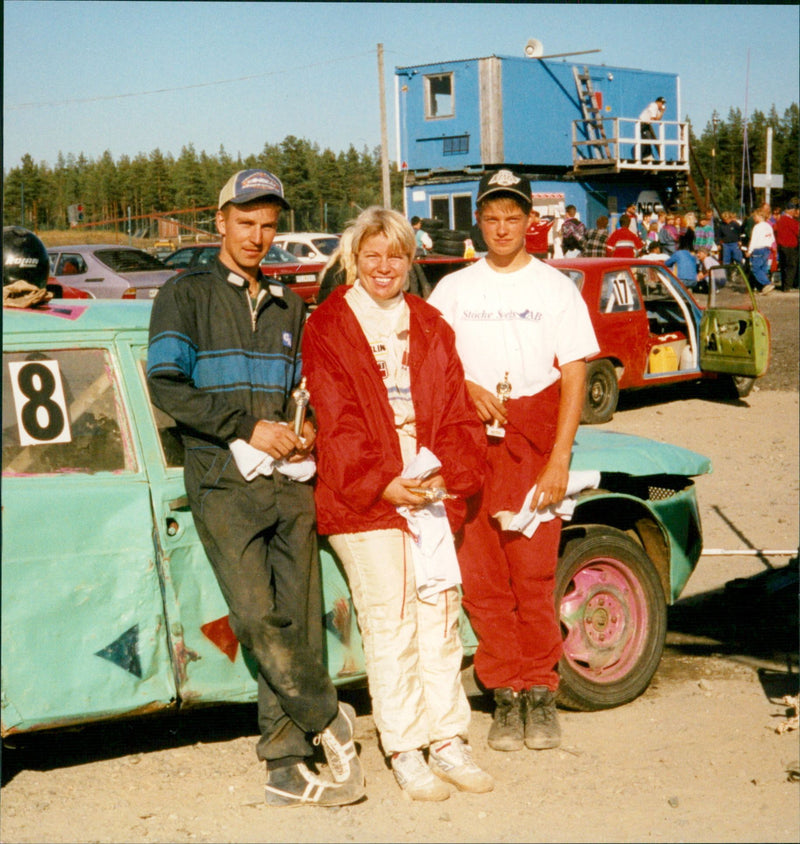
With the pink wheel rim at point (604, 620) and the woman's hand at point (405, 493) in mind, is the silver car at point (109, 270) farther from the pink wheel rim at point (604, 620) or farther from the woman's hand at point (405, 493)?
the woman's hand at point (405, 493)

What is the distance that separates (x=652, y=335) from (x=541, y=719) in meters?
8.68

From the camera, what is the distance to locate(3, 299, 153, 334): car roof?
3.68 meters

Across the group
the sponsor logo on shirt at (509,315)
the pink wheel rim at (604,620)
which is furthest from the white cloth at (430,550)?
the pink wheel rim at (604,620)

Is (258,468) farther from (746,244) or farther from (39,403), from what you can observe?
(746,244)

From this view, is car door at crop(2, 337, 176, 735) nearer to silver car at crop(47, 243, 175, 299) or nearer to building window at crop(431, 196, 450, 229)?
silver car at crop(47, 243, 175, 299)

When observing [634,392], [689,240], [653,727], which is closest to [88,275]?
[634,392]

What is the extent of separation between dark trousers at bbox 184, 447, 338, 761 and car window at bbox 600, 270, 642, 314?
27.4 feet

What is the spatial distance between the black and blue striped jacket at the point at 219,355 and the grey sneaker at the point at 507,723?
1.43m

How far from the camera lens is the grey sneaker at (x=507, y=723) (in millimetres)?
4121

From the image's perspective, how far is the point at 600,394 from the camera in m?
11.4

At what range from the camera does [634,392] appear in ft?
43.9

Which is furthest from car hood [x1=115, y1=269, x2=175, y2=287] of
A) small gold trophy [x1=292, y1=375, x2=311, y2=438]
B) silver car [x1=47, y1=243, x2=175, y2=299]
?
small gold trophy [x1=292, y1=375, x2=311, y2=438]

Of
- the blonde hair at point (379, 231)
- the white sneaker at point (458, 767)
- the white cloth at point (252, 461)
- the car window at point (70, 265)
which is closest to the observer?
the white cloth at point (252, 461)

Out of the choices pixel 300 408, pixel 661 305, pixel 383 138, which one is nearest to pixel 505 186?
pixel 300 408
